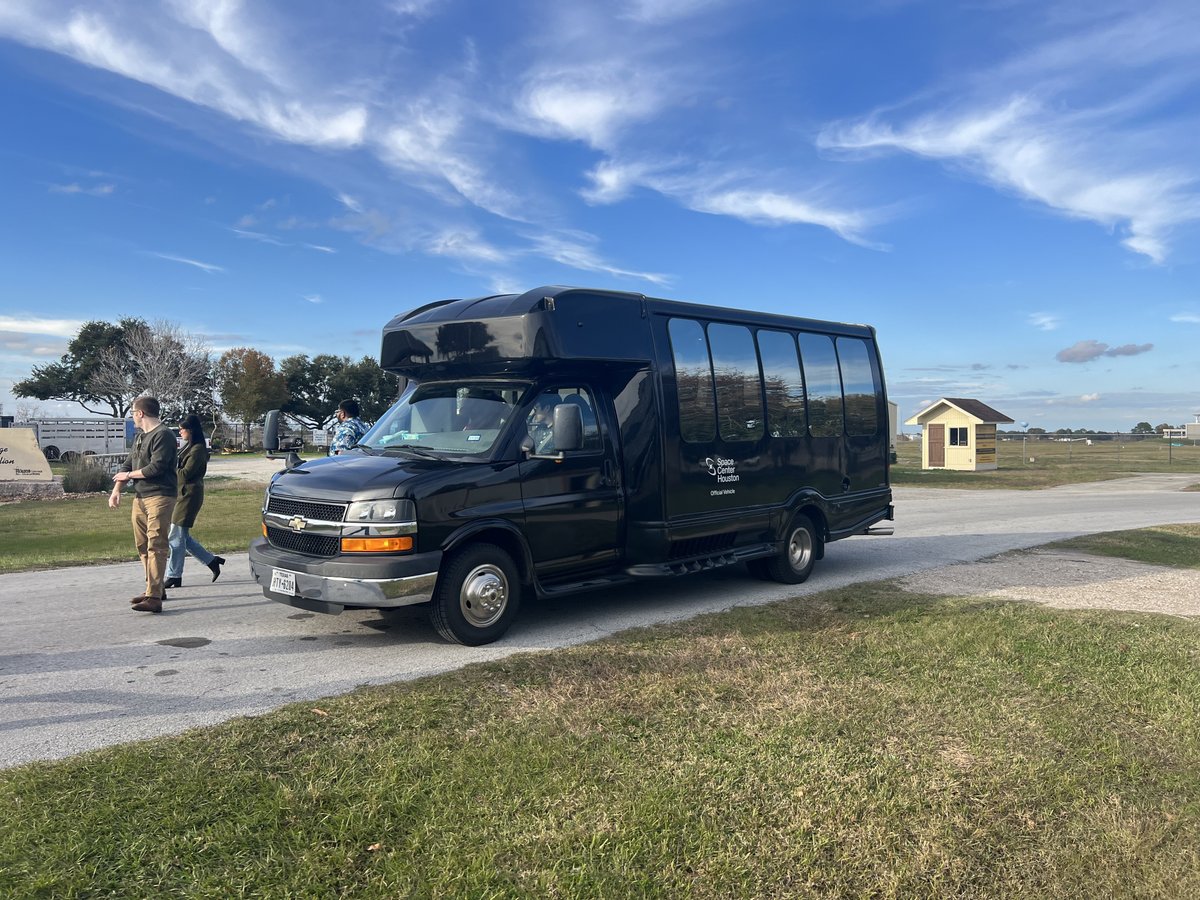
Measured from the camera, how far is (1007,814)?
3803 millimetres

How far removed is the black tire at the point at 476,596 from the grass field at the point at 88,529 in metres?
6.93

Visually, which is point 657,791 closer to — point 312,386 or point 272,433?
point 272,433

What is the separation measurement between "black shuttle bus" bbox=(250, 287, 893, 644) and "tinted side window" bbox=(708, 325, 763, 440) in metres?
0.02

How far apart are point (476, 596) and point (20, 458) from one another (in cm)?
2148

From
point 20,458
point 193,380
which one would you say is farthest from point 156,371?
point 20,458

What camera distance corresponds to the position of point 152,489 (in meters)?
7.77

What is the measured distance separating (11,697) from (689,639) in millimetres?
4458

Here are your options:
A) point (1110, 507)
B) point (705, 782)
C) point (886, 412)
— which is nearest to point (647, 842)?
point (705, 782)

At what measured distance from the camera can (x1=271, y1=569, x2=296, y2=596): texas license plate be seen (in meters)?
6.61

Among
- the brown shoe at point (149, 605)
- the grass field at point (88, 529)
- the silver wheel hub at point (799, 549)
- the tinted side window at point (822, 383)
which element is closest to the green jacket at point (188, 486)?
the brown shoe at point (149, 605)

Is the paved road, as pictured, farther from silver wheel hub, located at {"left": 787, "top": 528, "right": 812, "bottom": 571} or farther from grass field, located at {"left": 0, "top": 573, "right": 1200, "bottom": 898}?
grass field, located at {"left": 0, "top": 573, "right": 1200, "bottom": 898}

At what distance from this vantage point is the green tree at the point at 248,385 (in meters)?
63.4

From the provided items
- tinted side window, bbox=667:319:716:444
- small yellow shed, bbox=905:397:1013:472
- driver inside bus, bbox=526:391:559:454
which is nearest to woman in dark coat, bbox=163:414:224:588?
driver inside bus, bbox=526:391:559:454

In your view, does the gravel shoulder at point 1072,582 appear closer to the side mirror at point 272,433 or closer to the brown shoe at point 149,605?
the side mirror at point 272,433
